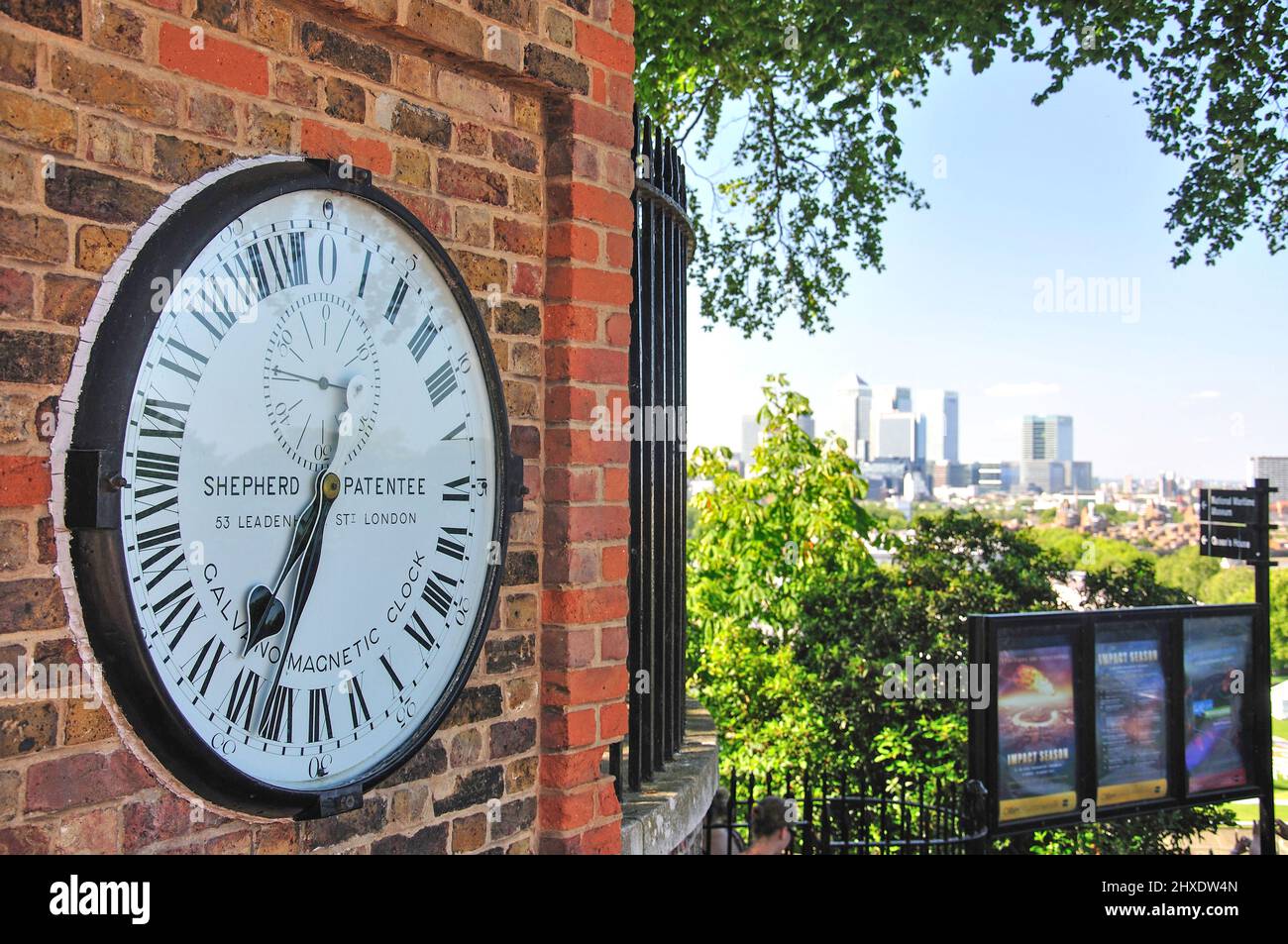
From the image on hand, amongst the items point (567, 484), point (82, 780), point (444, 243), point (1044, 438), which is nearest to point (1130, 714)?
point (567, 484)

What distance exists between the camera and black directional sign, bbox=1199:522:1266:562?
7.52m

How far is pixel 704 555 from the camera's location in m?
10.5

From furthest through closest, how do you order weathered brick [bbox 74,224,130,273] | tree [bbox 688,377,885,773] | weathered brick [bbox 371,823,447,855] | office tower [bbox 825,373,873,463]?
office tower [bbox 825,373,873,463]
tree [bbox 688,377,885,773]
weathered brick [bbox 371,823,447,855]
weathered brick [bbox 74,224,130,273]

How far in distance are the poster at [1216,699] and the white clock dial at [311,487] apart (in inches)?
223

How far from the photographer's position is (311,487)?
7.18ft

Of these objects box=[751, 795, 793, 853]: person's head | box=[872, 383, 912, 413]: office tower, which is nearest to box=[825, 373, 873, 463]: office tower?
box=[872, 383, 912, 413]: office tower

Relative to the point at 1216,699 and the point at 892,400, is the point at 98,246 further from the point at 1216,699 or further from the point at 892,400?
the point at 892,400

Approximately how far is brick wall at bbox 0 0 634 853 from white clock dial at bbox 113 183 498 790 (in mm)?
130

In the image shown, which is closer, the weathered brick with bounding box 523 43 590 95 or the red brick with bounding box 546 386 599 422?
the weathered brick with bounding box 523 43 590 95

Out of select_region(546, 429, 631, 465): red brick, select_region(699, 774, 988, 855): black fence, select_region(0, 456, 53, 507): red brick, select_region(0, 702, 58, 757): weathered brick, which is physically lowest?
select_region(699, 774, 988, 855): black fence

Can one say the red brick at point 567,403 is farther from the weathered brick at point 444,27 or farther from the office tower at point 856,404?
the office tower at point 856,404

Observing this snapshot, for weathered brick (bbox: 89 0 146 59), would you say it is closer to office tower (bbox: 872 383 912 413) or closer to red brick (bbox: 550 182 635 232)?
red brick (bbox: 550 182 635 232)

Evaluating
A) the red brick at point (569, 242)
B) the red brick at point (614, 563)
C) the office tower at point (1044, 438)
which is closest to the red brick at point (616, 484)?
the red brick at point (614, 563)

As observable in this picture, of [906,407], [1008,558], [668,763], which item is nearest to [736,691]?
[1008,558]
